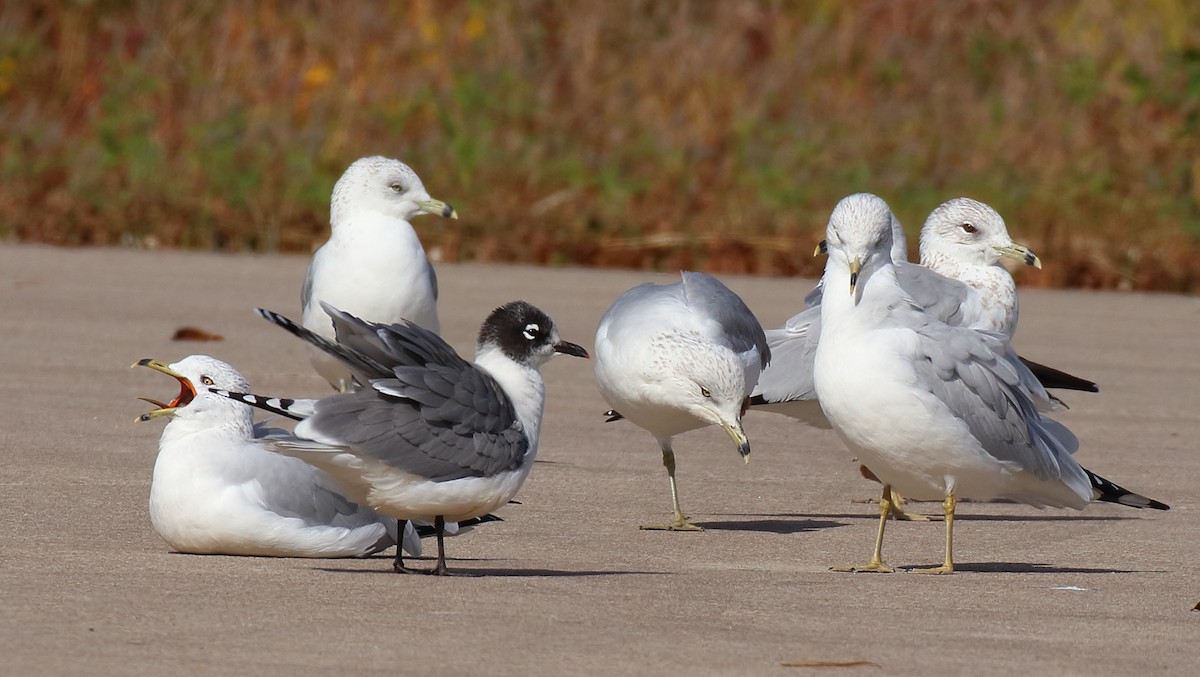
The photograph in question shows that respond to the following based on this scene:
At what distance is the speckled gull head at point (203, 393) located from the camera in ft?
19.9

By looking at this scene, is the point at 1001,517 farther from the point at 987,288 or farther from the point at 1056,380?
the point at 987,288

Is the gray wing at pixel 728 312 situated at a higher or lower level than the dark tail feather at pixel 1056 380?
higher

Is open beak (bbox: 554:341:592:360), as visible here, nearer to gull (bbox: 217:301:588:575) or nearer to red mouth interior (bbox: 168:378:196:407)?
gull (bbox: 217:301:588:575)

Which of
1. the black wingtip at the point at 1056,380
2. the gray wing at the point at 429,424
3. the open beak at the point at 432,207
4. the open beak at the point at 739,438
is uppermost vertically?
the open beak at the point at 432,207

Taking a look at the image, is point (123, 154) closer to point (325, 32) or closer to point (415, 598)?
point (325, 32)

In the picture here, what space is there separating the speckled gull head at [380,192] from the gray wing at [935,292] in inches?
86.0

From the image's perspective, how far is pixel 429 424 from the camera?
5.71 m

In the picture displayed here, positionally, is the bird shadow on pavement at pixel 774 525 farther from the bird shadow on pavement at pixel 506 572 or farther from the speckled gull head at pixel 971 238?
the speckled gull head at pixel 971 238

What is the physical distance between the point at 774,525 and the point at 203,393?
2.20m

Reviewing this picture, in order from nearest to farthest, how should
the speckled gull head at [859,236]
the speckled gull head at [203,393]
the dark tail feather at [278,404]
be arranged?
the dark tail feather at [278,404], the speckled gull head at [203,393], the speckled gull head at [859,236]

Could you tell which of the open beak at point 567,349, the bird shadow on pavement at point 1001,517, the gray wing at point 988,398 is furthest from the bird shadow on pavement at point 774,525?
the open beak at point 567,349

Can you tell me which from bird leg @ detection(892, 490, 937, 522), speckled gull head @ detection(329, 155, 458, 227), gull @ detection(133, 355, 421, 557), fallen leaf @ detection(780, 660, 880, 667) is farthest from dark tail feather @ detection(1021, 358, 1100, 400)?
fallen leaf @ detection(780, 660, 880, 667)

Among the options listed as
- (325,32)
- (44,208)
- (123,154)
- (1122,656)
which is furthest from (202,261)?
(1122,656)

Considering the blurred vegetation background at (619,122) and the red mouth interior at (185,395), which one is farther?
the blurred vegetation background at (619,122)
